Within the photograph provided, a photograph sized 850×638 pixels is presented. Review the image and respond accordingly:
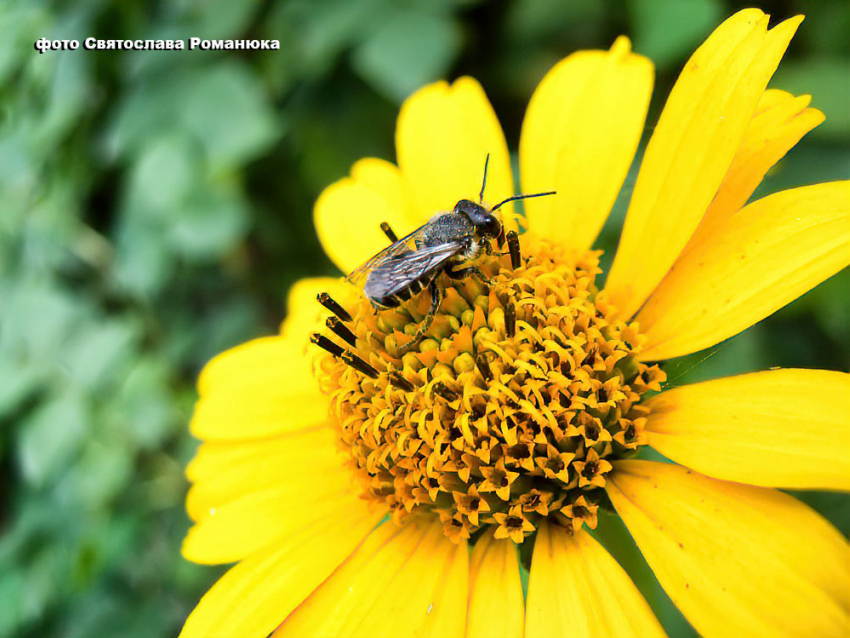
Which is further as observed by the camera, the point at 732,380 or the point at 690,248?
the point at 690,248

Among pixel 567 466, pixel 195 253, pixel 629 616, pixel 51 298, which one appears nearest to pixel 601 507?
pixel 567 466

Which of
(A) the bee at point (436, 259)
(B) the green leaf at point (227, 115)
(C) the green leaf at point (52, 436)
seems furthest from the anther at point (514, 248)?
(C) the green leaf at point (52, 436)

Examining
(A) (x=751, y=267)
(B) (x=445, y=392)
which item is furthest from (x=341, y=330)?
(A) (x=751, y=267)

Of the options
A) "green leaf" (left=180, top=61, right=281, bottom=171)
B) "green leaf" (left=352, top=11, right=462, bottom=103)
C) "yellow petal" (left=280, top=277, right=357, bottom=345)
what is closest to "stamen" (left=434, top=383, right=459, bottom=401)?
"yellow petal" (left=280, top=277, right=357, bottom=345)

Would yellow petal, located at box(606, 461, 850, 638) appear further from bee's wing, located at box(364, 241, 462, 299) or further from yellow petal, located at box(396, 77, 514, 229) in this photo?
yellow petal, located at box(396, 77, 514, 229)

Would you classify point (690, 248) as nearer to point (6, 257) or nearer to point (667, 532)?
point (667, 532)

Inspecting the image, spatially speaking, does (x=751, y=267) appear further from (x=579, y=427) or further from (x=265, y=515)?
(x=265, y=515)
